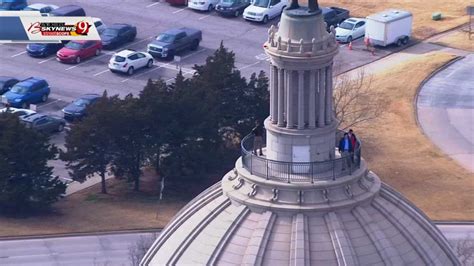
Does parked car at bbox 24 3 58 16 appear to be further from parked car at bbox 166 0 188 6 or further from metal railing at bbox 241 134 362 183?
metal railing at bbox 241 134 362 183

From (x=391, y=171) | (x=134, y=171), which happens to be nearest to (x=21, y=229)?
(x=134, y=171)

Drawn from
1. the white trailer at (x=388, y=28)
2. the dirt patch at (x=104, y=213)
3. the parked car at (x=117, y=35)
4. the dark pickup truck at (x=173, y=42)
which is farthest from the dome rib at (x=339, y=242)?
the parked car at (x=117, y=35)

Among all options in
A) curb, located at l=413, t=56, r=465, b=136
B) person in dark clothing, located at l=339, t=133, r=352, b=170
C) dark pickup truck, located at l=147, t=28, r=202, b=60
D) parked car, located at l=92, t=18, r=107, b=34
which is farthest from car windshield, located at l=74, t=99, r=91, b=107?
person in dark clothing, located at l=339, t=133, r=352, b=170

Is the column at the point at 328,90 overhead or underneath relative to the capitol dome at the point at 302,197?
overhead

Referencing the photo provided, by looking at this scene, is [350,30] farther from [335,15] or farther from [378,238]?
[378,238]

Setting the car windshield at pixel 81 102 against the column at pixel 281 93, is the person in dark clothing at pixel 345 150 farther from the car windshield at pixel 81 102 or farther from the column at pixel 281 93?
the car windshield at pixel 81 102

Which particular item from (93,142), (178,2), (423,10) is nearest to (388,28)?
(423,10)

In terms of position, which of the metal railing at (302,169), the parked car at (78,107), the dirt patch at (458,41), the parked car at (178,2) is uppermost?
the metal railing at (302,169)
